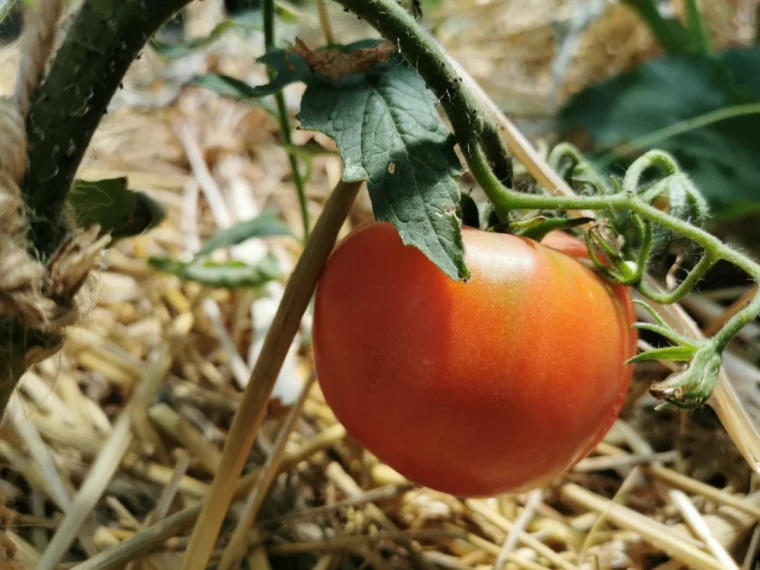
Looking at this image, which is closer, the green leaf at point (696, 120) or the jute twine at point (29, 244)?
the jute twine at point (29, 244)

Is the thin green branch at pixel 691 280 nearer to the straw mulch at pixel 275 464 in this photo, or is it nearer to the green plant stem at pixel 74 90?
the straw mulch at pixel 275 464

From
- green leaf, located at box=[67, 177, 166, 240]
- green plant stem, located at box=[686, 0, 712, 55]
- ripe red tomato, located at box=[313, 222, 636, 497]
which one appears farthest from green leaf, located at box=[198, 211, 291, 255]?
green plant stem, located at box=[686, 0, 712, 55]

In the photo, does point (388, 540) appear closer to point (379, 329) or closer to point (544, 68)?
point (379, 329)

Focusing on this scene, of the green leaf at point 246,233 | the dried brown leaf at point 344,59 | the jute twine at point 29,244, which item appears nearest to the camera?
the jute twine at point 29,244

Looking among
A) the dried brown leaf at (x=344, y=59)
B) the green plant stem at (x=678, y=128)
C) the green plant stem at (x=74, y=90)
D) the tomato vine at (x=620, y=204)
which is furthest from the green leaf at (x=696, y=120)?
the green plant stem at (x=74, y=90)

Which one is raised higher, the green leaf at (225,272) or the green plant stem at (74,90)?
the green leaf at (225,272)

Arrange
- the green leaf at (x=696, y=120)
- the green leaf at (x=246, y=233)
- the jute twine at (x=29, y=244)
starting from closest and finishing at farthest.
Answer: the jute twine at (x=29, y=244)
the green leaf at (x=246, y=233)
the green leaf at (x=696, y=120)
